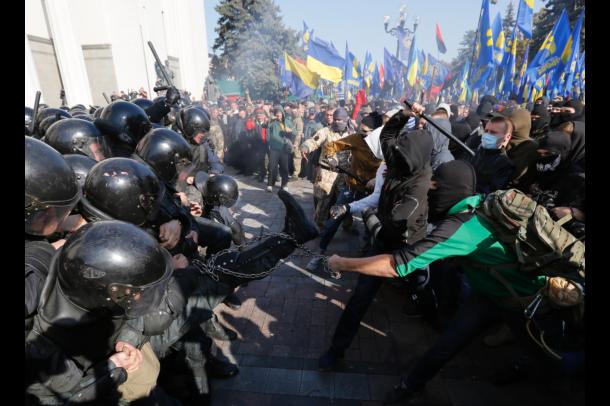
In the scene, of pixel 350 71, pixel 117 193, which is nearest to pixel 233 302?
pixel 117 193

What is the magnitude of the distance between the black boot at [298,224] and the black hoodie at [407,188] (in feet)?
2.25

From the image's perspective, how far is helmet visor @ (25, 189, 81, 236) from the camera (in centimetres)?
173

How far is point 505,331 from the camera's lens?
325cm

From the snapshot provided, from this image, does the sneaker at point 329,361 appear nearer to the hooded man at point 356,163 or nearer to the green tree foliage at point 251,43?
the hooded man at point 356,163

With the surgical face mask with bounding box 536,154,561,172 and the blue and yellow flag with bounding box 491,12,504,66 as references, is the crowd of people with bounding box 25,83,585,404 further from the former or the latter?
the blue and yellow flag with bounding box 491,12,504,66

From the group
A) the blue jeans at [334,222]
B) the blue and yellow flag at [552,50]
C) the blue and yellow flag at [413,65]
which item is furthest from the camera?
the blue and yellow flag at [413,65]

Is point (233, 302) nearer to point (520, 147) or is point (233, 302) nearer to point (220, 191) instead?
point (220, 191)

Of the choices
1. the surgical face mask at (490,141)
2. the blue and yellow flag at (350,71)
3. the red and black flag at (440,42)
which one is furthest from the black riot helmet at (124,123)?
the red and black flag at (440,42)

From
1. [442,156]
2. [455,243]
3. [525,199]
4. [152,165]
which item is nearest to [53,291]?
[152,165]

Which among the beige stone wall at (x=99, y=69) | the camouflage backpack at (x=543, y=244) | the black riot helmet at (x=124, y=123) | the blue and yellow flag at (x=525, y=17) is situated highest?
the blue and yellow flag at (x=525, y=17)

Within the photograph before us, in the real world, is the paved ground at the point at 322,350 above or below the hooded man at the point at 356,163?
below

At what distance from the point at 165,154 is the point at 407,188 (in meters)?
2.36

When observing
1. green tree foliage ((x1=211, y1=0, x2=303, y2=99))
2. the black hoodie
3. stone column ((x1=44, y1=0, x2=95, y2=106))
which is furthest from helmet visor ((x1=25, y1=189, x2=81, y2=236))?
green tree foliage ((x1=211, y1=0, x2=303, y2=99))

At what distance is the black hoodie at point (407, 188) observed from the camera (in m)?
2.59
